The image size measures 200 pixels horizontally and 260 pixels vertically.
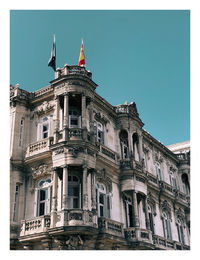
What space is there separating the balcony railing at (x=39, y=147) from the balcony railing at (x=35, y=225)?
13.9 feet

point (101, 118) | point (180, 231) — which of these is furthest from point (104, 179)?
point (180, 231)

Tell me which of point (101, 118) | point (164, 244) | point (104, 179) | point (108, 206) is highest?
point (101, 118)

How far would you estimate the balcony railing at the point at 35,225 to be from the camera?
17594 mm

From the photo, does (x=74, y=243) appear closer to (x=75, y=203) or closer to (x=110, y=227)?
(x=75, y=203)

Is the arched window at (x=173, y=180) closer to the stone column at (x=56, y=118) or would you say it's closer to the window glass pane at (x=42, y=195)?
the window glass pane at (x=42, y=195)

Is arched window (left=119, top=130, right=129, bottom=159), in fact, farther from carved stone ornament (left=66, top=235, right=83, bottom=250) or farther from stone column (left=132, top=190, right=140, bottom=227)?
carved stone ornament (left=66, top=235, right=83, bottom=250)

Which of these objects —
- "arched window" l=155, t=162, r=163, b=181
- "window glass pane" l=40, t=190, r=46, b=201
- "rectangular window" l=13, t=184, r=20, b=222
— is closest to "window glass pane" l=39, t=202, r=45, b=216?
"window glass pane" l=40, t=190, r=46, b=201

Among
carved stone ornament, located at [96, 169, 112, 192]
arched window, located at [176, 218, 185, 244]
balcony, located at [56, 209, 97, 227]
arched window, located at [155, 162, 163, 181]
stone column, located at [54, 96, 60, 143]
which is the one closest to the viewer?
balcony, located at [56, 209, 97, 227]

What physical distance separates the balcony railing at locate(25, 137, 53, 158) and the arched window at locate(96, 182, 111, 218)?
163 inches

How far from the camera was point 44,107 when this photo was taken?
22.4 m

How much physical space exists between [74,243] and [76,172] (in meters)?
4.27

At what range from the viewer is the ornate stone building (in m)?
17.7
